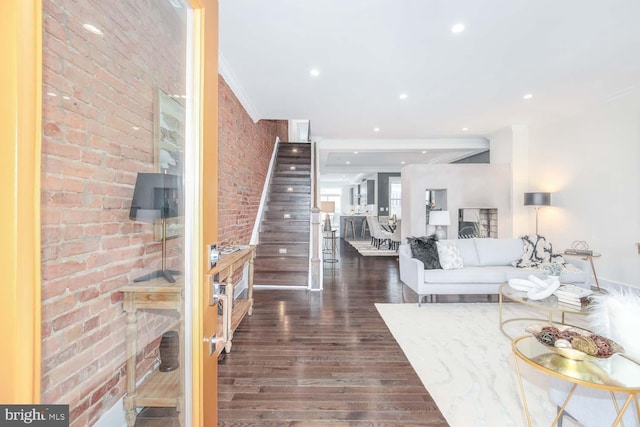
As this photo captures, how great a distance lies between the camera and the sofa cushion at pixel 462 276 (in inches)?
153

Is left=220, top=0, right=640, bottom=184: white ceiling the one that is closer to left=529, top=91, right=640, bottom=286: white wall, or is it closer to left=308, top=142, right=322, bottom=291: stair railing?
left=529, top=91, right=640, bottom=286: white wall

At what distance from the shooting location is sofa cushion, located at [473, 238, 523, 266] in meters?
4.35

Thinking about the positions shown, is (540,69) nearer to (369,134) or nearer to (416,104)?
(416,104)

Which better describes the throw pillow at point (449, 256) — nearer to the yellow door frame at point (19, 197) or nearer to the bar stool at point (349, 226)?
the yellow door frame at point (19, 197)

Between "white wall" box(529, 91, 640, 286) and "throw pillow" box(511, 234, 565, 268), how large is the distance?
3.25 ft

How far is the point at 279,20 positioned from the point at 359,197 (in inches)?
536

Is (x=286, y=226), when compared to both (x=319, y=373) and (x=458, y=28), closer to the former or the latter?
(x=319, y=373)

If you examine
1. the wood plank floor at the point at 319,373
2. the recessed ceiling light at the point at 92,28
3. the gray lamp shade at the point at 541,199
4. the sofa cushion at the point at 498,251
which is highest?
the recessed ceiling light at the point at 92,28

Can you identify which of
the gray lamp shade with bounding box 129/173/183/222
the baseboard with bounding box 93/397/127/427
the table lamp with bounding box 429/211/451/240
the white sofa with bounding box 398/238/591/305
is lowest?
the baseboard with bounding box 93/397/127/427

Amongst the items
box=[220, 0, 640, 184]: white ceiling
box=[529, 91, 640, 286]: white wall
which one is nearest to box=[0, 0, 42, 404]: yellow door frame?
box=[220, 0, 640, 184]: white ceiling

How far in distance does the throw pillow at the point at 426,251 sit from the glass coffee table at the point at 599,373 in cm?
235

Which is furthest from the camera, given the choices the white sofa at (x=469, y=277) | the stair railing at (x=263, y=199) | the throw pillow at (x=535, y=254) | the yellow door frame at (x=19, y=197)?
the stair railing at (x=263, y=199)

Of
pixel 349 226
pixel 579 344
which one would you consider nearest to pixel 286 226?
pixel 579 344

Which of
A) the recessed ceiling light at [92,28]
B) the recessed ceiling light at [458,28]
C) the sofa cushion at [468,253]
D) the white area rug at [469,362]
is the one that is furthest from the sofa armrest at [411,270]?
the recessed ceiling light at [92,28]
